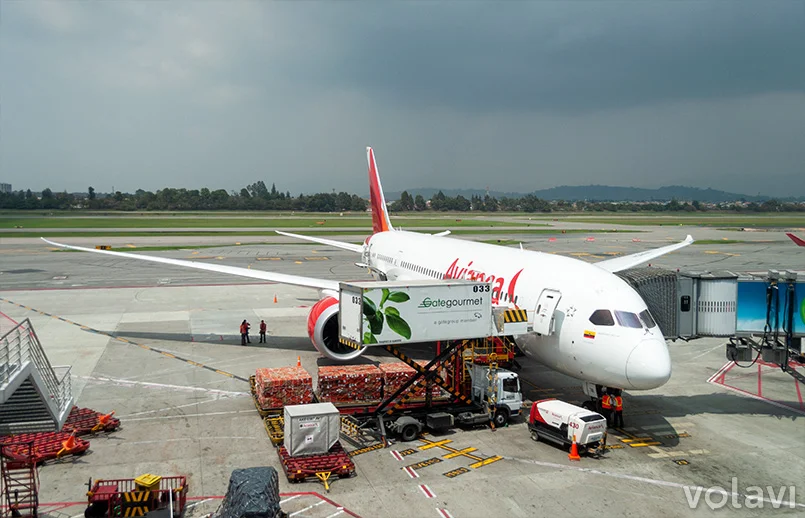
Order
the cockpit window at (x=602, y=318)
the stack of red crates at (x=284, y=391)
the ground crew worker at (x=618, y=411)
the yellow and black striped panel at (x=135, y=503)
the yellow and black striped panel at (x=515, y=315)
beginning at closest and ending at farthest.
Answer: the yellow and black striped panel at (x=135, y=503)
the cockpit window at (x=602, y=318)
the ground crew worker at (x=618, y=411)
the yellow and black striped panel at (x=515, y=315)
the stack of red crates at (x=284, y=391)

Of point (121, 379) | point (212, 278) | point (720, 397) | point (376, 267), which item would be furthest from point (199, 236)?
point (720, 397)

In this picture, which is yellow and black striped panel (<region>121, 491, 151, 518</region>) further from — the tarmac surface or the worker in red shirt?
the worker in red shirt

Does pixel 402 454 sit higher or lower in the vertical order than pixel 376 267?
lower

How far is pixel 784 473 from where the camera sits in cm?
1748

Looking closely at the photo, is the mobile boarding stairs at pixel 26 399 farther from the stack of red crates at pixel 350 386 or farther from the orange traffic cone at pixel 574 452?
the orange traffic cone at pixel 574 452

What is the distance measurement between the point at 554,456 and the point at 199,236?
3550 inches

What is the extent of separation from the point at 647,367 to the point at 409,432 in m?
7.38

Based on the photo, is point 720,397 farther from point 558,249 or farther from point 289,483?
point 558,249

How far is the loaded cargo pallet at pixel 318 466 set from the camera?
1644 centimetres

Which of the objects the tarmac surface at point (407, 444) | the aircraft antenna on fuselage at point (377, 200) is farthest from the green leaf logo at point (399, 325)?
the aircraft antenna on fuselage at point (377, 200)

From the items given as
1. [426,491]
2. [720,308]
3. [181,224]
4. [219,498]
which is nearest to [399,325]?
[426,491]

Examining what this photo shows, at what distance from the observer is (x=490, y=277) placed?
2552 centimetres

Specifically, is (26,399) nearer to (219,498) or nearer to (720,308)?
(219,498)

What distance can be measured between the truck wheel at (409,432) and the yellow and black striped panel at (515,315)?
178 inches
